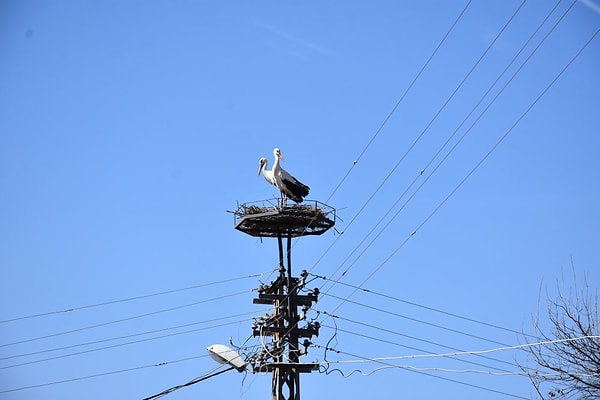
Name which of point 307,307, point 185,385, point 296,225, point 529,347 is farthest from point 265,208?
point 529,347

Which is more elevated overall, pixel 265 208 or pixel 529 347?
pixel 265 208

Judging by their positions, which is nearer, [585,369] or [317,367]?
[585,369]

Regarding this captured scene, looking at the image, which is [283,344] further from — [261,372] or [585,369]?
[585,369]

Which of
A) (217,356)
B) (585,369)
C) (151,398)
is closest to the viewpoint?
(585,369)

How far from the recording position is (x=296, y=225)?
3394 cm

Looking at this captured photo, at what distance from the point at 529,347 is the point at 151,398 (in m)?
9.98

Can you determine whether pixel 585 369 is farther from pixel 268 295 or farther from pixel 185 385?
pixel 268 295

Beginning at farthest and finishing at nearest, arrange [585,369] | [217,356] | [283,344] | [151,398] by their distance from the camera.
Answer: [283,344] → [217,356] → [151,398] → [585,369]

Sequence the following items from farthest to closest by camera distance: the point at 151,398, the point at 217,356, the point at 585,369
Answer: the point at 217,356
the point at 151,398
the point at 585,369

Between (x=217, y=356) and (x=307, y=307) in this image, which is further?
(x=307, y=307)

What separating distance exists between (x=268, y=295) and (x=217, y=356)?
3128 millimetres

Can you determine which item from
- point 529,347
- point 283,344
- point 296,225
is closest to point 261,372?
point 283,344

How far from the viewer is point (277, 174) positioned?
35.1 meters

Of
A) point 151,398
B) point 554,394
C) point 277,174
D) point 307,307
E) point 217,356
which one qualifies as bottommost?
point 554,394
